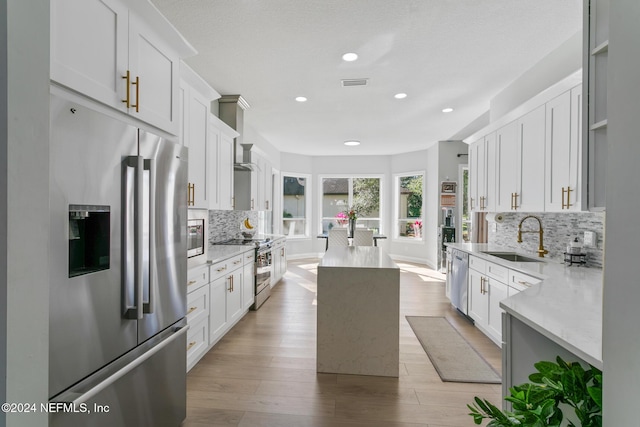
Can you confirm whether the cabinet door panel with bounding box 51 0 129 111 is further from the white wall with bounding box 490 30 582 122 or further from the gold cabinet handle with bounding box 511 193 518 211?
the gold cabinet handle with bounding box 511 193 518 211

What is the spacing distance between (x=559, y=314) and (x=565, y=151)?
1.77 meters

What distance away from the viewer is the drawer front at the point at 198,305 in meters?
2.51

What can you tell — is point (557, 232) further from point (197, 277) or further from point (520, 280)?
point (197, 277)

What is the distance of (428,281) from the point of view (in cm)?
595

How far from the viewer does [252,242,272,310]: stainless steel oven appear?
4.38 m

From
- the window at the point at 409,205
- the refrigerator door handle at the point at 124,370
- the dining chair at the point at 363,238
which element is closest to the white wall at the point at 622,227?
the refrigerator door handle at the point at 124,370

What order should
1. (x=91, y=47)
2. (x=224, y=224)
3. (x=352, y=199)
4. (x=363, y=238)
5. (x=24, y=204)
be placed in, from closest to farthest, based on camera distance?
(x=24, y=204)
(x=91, y=47)
(x=224, y=224)
(x=363, y=238)
(x=352, y=199)

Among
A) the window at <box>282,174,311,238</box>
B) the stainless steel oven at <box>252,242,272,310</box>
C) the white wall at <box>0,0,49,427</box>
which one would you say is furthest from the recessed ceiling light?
the window at <box>282,174,311,238</box>

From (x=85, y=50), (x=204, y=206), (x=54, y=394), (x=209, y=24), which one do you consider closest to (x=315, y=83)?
(x=209, y=24)

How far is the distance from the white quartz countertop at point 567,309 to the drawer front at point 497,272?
380 millimetres

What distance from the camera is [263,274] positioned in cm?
462

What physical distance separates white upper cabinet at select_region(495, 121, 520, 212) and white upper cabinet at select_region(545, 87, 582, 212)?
515 mm

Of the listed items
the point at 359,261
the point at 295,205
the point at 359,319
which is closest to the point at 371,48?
the point at 359,261

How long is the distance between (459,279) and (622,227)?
3534 mm
